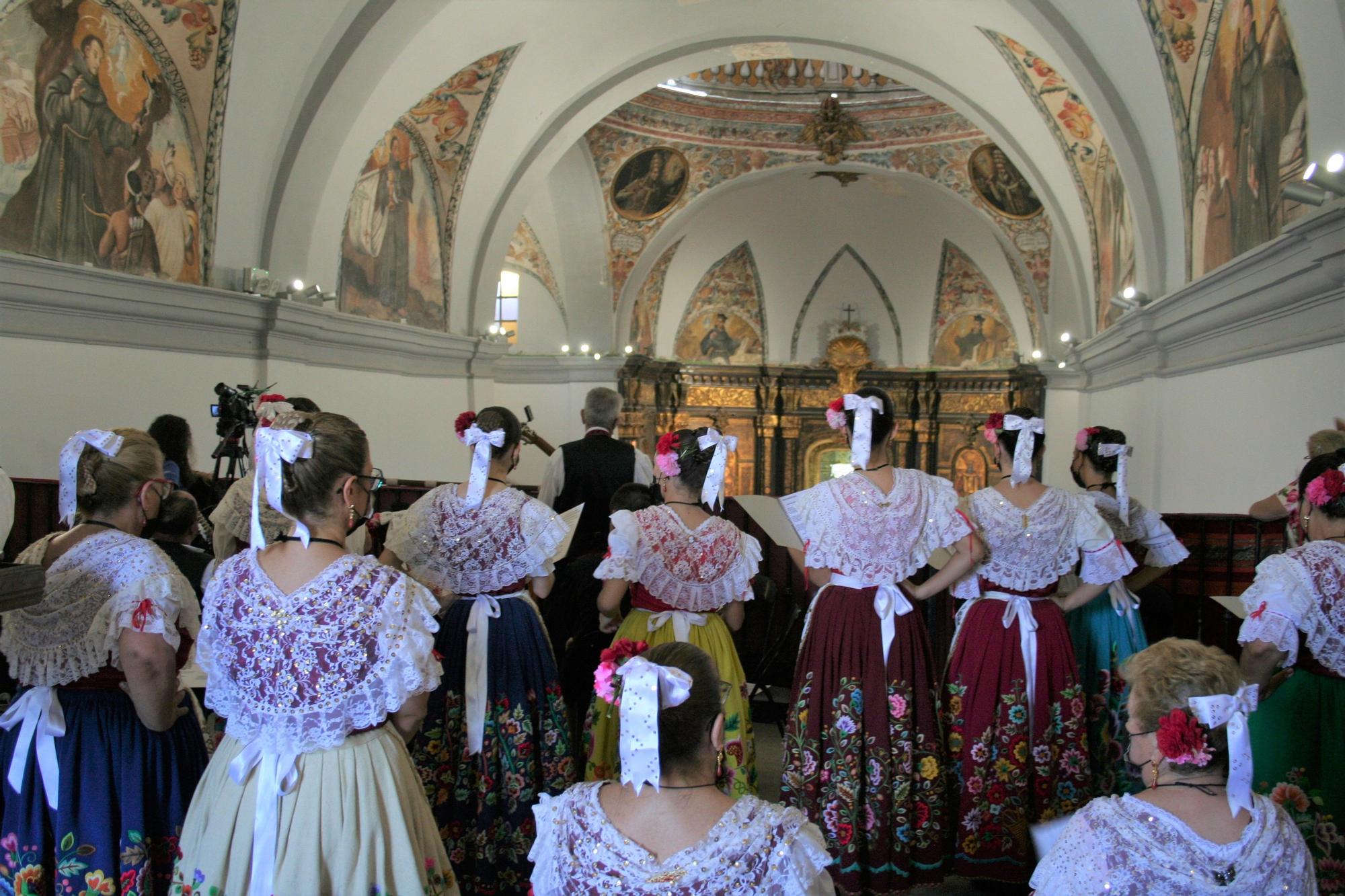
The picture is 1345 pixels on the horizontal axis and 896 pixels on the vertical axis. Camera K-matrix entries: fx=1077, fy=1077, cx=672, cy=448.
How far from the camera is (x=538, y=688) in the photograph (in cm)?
394

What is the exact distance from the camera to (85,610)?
273cm

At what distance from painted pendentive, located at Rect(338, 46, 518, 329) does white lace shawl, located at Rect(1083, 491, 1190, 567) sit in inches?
299

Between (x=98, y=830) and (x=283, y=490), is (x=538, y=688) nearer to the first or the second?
(x=98, y=830)

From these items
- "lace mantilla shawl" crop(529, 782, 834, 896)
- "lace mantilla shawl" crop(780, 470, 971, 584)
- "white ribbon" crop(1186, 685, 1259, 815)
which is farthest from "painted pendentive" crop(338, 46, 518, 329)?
"white ribbon" crop(1186, 685, 1259, 815)

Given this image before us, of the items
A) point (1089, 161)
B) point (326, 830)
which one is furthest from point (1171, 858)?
point (1089, 161)

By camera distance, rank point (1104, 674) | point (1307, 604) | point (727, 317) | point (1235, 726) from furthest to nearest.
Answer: point (727, 317) < point (1104, 674) < point (1307, 604) < point (1235, 726)

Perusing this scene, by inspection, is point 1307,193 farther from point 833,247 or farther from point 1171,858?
point 833,247

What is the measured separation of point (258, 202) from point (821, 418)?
1201 centimetres

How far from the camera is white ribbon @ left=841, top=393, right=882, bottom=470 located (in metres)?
3.94

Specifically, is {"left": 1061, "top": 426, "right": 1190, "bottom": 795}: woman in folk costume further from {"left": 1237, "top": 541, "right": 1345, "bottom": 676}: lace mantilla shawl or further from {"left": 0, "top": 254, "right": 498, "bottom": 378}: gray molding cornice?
{"left": 0, "top": 254, "right": 498, "bottom": 378}: gray molding cornice

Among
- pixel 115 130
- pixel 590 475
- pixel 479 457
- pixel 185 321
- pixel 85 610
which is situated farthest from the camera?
pixel 185 321

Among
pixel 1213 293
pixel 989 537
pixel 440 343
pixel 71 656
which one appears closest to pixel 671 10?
pixel 440 343

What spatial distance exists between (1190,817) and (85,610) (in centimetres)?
259

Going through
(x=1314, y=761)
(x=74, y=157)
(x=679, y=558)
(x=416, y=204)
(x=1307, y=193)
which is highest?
(x=416, y=204)
